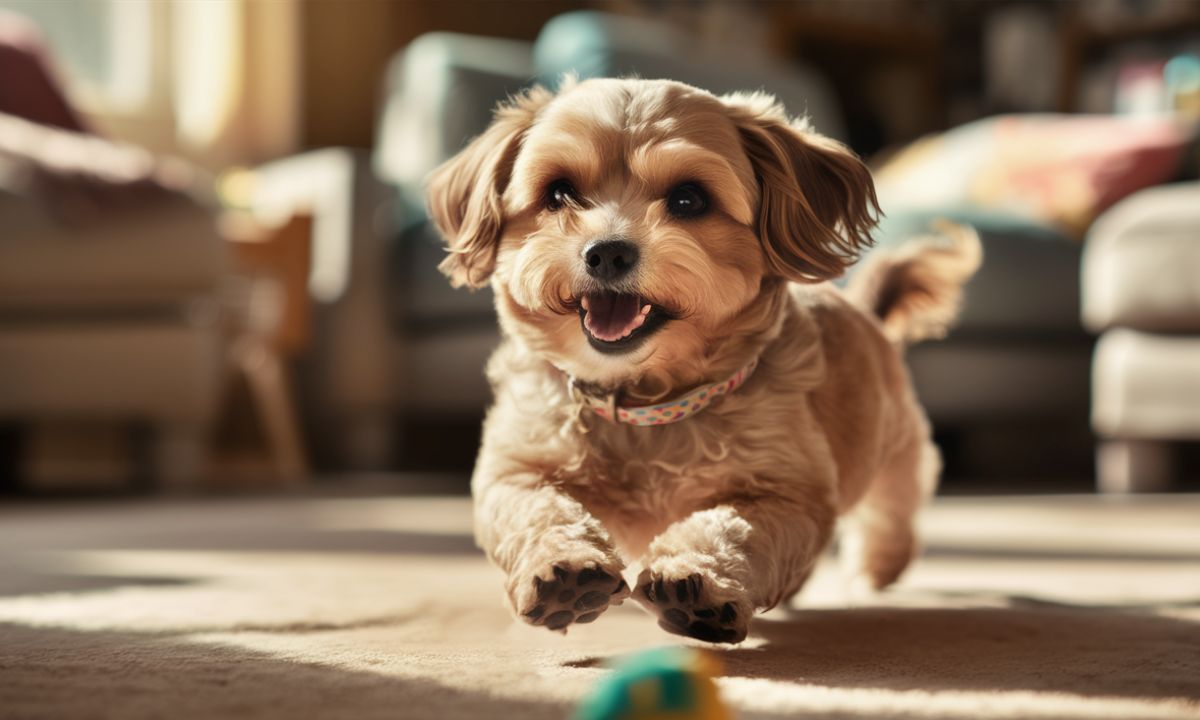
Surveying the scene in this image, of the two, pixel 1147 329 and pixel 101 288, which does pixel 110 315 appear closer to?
pixel 101 288

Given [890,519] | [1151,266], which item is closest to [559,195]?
[890,519]

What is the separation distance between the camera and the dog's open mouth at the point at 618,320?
4.91 ft

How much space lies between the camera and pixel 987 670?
1285 millimetres

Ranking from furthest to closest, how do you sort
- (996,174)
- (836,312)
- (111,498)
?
(996,174), (111,498), (836,312)

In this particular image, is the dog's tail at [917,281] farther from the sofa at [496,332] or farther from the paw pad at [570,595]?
the sofa at [496,332]

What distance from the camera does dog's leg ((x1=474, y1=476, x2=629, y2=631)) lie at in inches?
49.4

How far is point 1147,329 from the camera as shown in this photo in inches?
144

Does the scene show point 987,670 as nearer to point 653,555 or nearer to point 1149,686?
point 1149,686

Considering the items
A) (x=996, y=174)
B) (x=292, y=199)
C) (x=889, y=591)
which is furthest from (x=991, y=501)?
(x=292, y=199)

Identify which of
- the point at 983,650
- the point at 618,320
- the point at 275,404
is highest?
the point at 618,320

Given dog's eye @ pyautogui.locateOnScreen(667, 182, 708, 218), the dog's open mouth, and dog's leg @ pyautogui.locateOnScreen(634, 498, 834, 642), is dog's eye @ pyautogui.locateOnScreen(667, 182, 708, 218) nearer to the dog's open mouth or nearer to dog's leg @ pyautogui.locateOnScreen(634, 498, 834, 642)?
the dog's open mouth

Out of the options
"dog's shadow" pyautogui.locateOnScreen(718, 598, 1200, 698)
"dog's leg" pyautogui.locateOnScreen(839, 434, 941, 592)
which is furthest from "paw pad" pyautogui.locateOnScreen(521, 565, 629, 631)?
"dog's leg" pyautogui.locateOnScreen(839, 434, 941, 592)

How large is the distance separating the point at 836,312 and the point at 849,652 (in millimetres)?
607

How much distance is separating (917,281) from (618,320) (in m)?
0.92
